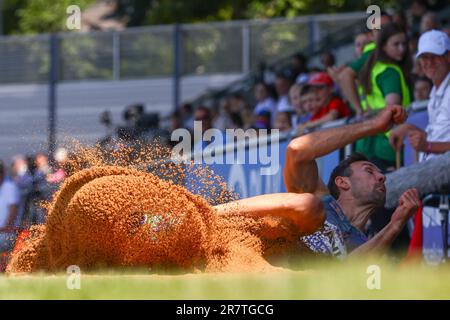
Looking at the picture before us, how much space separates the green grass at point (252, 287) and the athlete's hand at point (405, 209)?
5.17 ft

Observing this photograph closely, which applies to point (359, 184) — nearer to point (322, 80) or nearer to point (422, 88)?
point (422, 88)

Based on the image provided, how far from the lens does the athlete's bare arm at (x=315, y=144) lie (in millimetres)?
5438

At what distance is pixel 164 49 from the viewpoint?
1902cm

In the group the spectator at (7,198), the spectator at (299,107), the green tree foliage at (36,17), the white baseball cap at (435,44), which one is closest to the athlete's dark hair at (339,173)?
the white baseball cap at (435,44)

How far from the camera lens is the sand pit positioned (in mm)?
4672

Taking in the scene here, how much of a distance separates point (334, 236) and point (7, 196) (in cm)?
703

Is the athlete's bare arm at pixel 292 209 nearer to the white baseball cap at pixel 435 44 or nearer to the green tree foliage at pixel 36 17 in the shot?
the white baseball cap at pixel 435 44

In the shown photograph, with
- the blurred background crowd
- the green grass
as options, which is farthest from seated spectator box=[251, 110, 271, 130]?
the green grass

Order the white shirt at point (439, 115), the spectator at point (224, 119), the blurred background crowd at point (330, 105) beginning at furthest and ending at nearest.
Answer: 1. the spectator at point (224, 119)
2. the white shirt at point (439, 115)
3. the blurred background crowd at point (330, 105)

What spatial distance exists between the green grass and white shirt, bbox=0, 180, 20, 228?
7.53 meters

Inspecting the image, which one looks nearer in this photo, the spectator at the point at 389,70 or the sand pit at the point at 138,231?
the sand pit at the point at 138,231

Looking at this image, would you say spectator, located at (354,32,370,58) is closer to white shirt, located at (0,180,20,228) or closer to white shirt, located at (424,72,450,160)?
white shirt, located at (424,72,450,160)

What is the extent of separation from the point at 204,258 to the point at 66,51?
1461 centimetres
